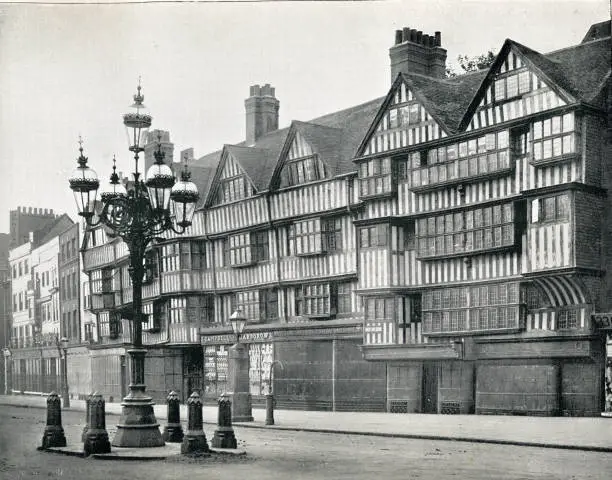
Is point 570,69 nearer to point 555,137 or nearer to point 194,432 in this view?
point 555,137

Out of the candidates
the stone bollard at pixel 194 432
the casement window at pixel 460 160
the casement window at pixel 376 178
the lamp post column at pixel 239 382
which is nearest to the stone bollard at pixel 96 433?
the stone bollard at pixel 194 432

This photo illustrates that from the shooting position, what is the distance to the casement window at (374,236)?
28984 mm

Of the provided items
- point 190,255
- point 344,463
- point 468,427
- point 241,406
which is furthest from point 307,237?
point 344,463

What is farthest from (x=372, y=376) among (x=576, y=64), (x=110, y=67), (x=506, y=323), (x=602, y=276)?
(x=110, y=67)

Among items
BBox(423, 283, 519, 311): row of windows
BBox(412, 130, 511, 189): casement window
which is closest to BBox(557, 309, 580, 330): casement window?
BBox(423, 283, 519, 311): row of windows

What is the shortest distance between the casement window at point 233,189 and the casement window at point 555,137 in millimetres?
13695

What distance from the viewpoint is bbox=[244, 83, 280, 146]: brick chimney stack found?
132 feet

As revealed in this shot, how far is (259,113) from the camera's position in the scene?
40.2 meters

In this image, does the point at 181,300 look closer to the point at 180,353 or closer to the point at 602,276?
the point at 180,353

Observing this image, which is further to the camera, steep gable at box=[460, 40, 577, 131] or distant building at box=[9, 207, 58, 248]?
distant building at box=[9, 207, 58, 248]

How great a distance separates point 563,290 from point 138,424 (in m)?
12.0

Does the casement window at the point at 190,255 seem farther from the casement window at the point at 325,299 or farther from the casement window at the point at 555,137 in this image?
the casement window at the point at 555,137

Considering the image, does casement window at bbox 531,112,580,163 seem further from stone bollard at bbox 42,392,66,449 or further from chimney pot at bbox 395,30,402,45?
stone bollard at bbox 42,392,66,449

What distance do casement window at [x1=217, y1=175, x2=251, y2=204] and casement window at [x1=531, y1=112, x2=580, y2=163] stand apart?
13.7 m
